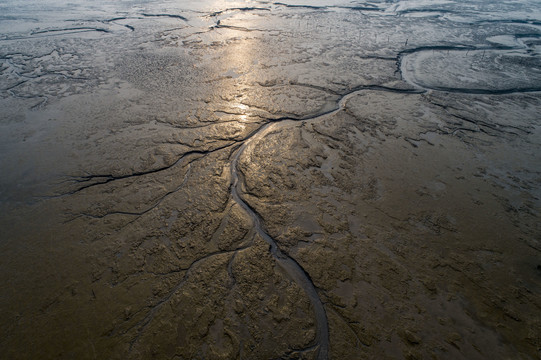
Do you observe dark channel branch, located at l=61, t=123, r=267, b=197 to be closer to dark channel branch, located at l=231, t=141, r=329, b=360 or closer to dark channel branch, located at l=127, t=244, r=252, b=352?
dark channel branch, located at l=231, t=141, r=329, b=360

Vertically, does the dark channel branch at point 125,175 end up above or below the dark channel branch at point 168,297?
above

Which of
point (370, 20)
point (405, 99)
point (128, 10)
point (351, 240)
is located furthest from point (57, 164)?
point (128, 10)

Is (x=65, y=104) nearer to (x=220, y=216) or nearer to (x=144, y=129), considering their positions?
(x=144, y=129)

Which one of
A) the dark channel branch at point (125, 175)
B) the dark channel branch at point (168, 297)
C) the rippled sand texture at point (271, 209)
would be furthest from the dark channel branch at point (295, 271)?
the dark channel branch at point (125, 175)

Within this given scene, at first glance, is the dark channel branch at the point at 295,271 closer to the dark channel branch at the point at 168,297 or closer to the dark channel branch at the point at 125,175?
the dark channel branch at the point at 168,297

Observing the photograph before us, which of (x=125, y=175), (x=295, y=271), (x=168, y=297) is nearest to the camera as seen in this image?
(x=168, y=297)

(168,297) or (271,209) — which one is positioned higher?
(271,209)

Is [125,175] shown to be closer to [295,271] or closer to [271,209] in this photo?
[271,209]

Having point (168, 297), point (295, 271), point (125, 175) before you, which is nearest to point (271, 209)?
point (295, 271)
